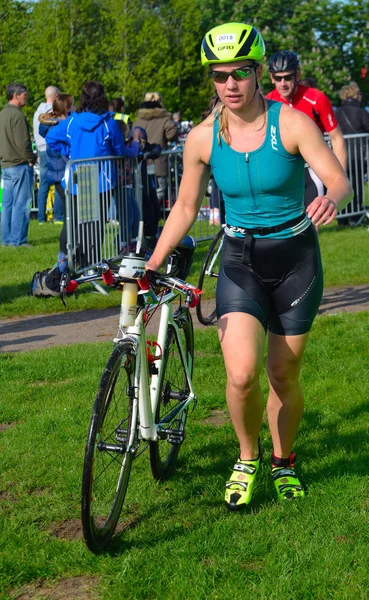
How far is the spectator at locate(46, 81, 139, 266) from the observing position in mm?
11305

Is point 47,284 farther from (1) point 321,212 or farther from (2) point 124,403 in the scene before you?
(1) point 321,212

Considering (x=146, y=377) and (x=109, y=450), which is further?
(x=146, y=377)

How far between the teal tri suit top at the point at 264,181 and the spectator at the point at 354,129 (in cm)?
1211

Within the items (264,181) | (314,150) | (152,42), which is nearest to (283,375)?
(264,181)

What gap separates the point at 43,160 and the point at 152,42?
23.3 metres

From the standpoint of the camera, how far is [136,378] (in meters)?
4.40

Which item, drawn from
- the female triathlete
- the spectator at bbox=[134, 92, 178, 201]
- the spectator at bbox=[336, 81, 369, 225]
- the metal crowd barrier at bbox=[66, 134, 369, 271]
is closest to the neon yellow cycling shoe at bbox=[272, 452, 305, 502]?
the female triathlete

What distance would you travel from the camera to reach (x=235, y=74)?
436cm

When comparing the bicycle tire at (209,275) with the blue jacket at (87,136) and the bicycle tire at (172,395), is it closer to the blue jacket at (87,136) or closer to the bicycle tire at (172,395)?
the blue jacket at (87,136)

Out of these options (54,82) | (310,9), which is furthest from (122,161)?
(310,9)

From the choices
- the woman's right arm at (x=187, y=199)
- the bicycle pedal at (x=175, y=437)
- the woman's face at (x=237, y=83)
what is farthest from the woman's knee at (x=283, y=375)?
the woman's face at (x=237, y=83)

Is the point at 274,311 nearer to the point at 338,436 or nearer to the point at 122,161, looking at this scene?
the point at 338,436

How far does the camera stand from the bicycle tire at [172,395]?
493cm

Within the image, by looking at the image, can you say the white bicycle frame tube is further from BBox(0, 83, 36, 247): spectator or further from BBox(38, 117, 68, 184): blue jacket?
BBox(0, 83, 36, 247): spectator
